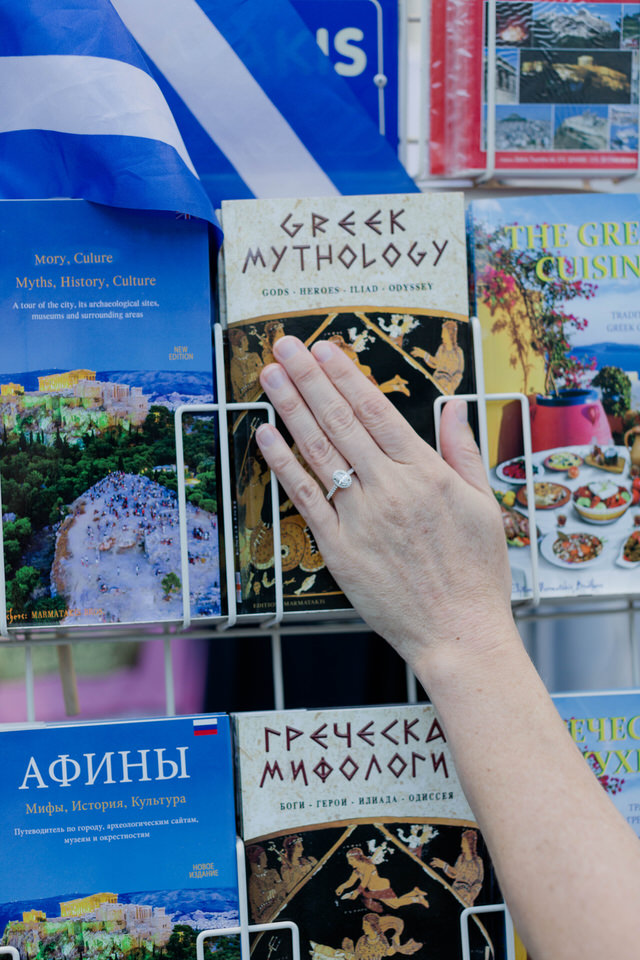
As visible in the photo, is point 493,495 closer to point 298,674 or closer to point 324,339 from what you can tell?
point 324,339

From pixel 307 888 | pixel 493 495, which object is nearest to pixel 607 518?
pixel 493 495

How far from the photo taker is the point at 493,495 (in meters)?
0.86

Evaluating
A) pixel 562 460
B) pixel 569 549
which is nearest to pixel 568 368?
pixel 562 460

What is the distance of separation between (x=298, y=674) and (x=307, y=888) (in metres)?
0.41

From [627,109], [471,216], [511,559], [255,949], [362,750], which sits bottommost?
[255,949]

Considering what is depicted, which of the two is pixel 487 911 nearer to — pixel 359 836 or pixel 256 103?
pixel 359 836

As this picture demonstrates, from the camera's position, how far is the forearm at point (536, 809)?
601mm

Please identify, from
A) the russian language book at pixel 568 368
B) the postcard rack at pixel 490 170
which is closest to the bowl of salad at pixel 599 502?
the russian language book at pixel 568 368

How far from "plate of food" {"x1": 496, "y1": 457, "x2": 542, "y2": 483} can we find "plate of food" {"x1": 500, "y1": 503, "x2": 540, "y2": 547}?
0.11 feet

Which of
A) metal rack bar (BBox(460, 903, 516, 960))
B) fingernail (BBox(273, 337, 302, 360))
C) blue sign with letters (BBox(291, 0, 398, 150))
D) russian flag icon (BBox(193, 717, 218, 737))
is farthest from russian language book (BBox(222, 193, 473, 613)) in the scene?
metal rack bar (BBox(460, 903, 516, 960))

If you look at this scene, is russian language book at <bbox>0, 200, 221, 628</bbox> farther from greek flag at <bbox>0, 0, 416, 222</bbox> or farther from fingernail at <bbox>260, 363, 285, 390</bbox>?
greek flag at <bbox>0, 0, 416, 222</bbox>

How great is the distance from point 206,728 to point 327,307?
0.48 metres

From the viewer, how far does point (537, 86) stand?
40.0 inches

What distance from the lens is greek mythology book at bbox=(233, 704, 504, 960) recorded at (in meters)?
0.84
